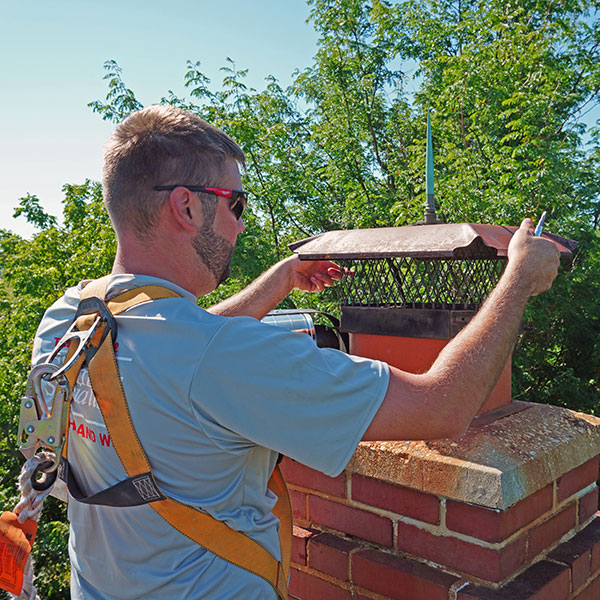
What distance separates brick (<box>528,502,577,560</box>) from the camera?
140cm

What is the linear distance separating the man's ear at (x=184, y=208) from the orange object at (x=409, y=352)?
27.5 inches

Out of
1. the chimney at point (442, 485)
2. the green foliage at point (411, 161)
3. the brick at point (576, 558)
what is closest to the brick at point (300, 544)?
the chimney at point (442, 485)

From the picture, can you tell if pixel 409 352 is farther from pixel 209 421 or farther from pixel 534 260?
pixel 209 421

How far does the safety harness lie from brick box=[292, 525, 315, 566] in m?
0.47

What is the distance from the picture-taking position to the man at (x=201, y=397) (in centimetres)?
101

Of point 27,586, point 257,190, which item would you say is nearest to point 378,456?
point 27,586

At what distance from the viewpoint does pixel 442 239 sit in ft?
4.64

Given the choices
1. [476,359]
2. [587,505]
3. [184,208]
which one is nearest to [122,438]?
[184,208]

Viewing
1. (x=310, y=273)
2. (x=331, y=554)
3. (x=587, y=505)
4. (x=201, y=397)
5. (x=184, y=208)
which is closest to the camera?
(x=201, y=397)

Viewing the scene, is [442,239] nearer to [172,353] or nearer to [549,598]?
[172,353]

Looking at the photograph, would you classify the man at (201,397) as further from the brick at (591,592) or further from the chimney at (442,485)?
the brick at (591,592)

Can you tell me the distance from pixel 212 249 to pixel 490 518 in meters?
0.90

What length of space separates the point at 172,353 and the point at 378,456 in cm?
70

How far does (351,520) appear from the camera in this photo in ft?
5.05
